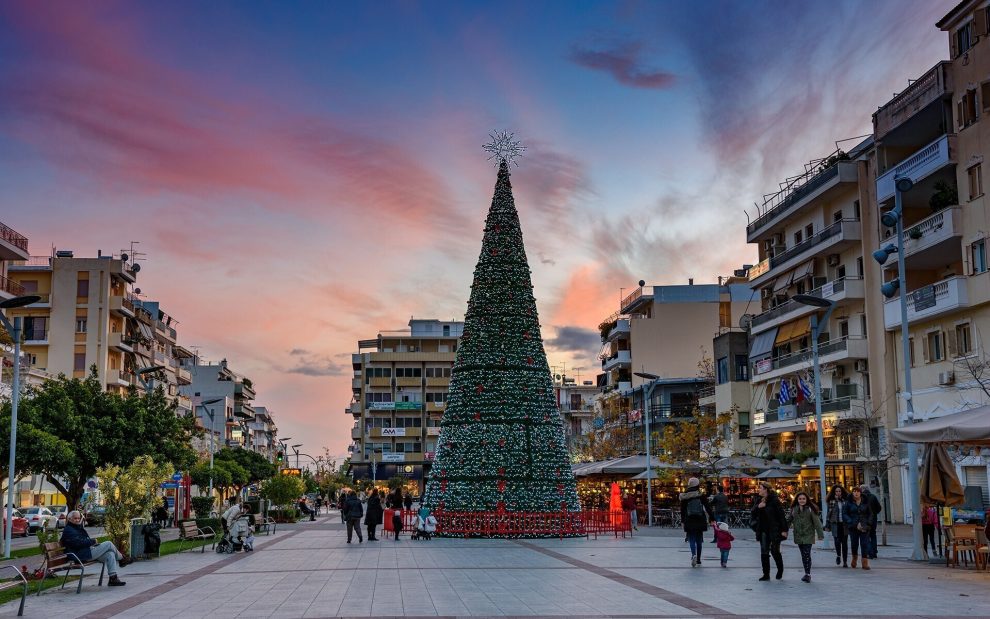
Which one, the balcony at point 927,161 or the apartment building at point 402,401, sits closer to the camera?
the balcony at point 927,161

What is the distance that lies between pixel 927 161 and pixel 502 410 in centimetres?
1882

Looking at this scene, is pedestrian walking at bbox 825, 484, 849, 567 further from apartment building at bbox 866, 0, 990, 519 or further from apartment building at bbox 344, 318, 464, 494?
apartment building at bbox 344, 318, 464, 494

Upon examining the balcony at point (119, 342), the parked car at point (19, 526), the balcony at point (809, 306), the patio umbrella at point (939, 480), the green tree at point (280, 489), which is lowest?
the parked car at point (19, 526)

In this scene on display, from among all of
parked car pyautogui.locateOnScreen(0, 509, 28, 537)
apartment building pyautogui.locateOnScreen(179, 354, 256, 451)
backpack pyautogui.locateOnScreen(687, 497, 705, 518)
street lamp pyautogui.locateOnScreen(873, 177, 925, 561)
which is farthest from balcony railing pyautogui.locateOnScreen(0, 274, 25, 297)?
apartment building pyautogui.locateOnScreen(179, 354, 256, 451)

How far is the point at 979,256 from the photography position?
3559 centimetres

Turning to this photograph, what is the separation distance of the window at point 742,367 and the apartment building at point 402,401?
49750 mm

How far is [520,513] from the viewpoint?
102 ft

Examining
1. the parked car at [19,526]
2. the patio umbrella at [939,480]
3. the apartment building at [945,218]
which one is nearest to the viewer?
the patio umbrella at [939,480]

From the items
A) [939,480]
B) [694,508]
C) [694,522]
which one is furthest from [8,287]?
[939,480]

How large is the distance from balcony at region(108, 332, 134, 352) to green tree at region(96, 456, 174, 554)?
55724mm

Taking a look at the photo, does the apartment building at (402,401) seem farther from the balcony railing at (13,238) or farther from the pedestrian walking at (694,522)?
the pedestrian walking at (694,522)

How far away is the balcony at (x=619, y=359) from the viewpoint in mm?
79000

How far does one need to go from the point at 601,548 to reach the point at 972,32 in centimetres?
2310

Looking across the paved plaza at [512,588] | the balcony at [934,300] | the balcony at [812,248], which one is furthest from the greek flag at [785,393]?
the paved plaza at [512,588]
